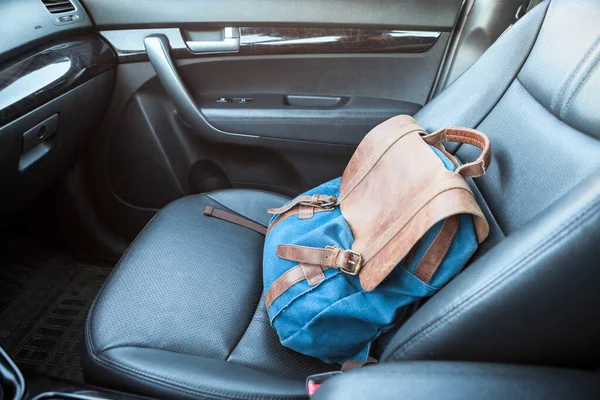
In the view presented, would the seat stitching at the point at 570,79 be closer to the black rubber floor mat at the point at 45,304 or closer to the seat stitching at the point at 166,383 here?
the seat stitching at the point at 166,383

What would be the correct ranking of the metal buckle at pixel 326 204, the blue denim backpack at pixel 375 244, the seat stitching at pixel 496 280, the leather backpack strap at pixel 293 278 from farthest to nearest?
the metal buckle at pixel 326 204
the leather backpack strap at pixel 293 278
the blue denim backpack at pixel 375 244
the seat stitching at pixel 496 280

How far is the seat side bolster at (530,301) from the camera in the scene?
0.56 m

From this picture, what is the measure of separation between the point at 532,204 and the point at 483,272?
7.5 inches

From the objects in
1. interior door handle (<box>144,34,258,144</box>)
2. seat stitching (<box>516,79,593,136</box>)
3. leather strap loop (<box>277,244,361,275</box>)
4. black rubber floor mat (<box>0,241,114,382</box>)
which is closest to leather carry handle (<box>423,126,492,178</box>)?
seat stitching (<box>516,79,593,136</box>)

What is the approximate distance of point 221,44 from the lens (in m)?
1.39

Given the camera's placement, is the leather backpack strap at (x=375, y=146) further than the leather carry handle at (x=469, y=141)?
Yes

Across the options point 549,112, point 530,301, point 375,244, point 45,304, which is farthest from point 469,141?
point 45,304

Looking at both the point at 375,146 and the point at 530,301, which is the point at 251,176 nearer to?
the point at 375,146

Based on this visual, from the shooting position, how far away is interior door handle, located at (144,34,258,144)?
1.34 m

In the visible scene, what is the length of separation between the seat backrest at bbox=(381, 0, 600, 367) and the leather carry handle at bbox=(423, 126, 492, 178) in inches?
2.2

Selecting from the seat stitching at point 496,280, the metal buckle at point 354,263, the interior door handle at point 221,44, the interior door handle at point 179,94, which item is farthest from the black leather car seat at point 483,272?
the interior door handle at point 221,44

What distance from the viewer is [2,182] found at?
112 centimetres

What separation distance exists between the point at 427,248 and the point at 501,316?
0.54 feet

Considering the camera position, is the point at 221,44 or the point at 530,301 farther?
the point at 221,44
